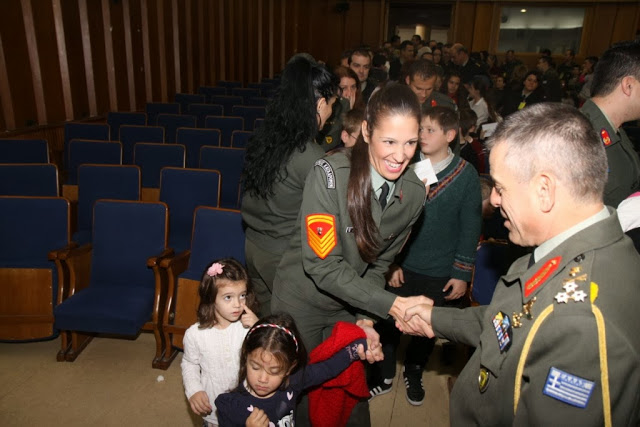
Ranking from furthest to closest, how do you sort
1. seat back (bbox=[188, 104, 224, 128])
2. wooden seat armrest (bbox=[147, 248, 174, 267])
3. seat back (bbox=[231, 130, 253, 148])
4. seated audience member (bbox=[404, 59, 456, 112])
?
1. seat back (bbox=[188, 104, 224, 128])
2. seat back (bbox=[231, 130, 253, 148])
3. seated audience member (bbox=[404, 59, 456, 112])
4. wooden seat armrest (bbox=[147, 248, 174, 267])

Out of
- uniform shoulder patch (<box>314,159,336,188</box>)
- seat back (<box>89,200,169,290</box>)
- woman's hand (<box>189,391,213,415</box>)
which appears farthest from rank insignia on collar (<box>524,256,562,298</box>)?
seat back (<box>89,200,169,290</box>)

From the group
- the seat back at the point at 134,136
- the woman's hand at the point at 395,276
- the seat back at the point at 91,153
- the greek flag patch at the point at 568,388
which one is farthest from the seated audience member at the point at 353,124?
the seat back at the point at 134,136

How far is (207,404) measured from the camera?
1739mm

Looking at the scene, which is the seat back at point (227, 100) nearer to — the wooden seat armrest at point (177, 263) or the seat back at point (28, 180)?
the seat back at point (28, 180)

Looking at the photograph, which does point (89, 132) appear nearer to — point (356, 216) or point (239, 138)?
point (239, 138)

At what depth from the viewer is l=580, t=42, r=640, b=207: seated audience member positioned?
1791mm

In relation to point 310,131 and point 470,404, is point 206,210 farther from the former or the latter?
point 470,404

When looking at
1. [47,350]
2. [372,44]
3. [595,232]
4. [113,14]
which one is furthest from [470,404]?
[372,44]

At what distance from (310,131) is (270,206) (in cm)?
36

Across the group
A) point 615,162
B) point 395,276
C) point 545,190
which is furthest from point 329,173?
point 615,162

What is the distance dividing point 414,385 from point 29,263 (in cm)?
254

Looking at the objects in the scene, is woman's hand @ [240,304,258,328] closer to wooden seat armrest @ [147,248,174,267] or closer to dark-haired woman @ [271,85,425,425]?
dark-haired woman @ [271,85,425,425]

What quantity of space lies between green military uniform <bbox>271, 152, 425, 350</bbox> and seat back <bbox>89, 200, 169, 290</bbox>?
1441 millimetres

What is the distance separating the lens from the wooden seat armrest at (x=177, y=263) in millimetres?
2674
